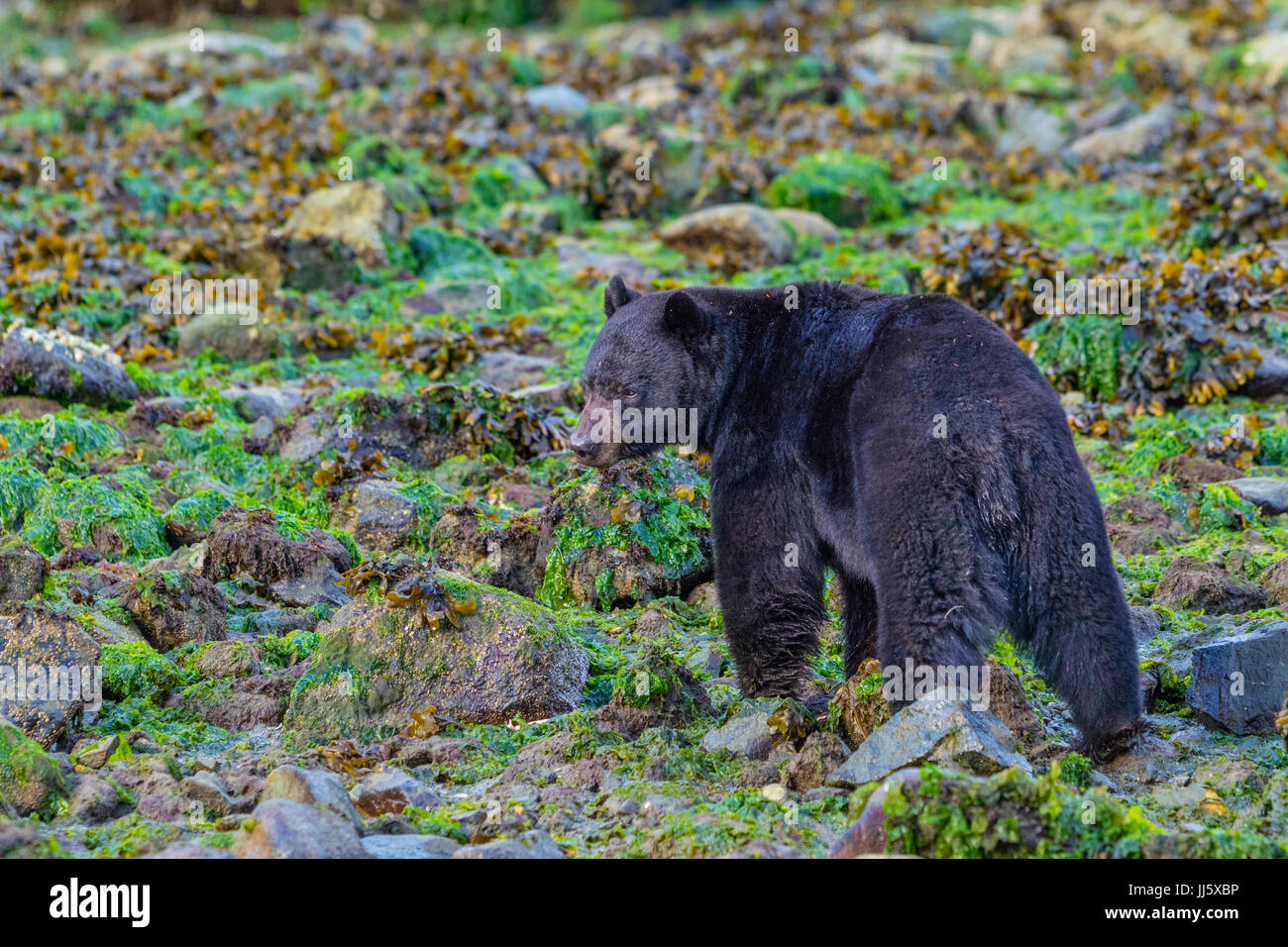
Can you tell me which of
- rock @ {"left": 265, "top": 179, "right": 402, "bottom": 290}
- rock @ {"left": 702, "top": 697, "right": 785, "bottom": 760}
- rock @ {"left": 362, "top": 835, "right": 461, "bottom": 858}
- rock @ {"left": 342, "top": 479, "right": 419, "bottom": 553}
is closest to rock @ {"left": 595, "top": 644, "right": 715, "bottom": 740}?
rock @ {"left": 702, "top": 697, "right": 785, "bottom": 760}

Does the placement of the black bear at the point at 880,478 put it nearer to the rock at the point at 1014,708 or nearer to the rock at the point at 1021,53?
the rock at the point at 1014,708

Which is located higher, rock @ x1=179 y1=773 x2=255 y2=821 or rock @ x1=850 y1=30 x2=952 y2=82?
rock @ x1=850 y1=30 x2=952 y2=82

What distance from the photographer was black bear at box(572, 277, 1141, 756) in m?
5.27

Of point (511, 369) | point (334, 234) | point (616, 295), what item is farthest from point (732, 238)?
point (616, 295)

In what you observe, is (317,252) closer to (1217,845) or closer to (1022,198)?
(1022,198)

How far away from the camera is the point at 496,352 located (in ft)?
37.5

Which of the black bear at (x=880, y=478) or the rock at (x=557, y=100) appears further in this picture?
the rock at (x=557, y=100)

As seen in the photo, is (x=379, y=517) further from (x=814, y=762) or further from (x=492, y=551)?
(x=814, y=762)

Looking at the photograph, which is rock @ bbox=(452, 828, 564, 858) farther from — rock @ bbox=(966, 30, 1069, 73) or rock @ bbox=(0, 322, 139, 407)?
rock @ bbox=(966, 30, 1069, 73)

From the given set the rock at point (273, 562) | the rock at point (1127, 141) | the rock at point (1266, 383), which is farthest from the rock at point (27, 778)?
the rock at point (1127, 141)

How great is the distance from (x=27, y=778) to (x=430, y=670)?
5.79ft

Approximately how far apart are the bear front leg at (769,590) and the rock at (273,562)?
250 centimetres

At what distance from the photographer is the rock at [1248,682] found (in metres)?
5.87

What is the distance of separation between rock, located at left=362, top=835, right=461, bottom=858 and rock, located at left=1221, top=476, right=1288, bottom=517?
6.01 m
